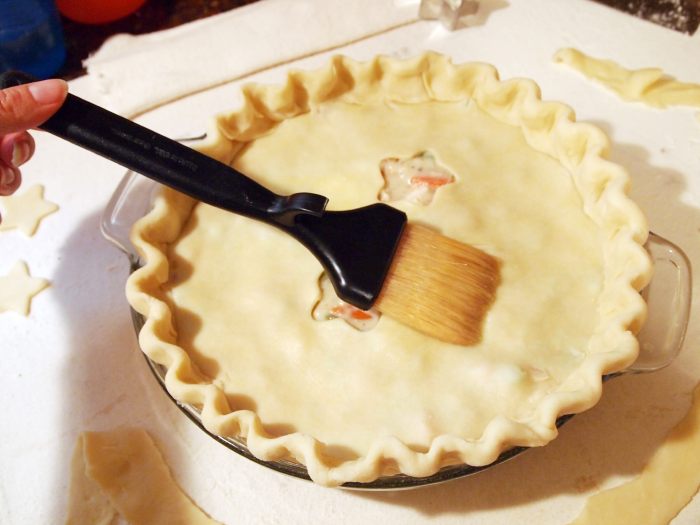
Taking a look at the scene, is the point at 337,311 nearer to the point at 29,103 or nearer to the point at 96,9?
the point at 29,103

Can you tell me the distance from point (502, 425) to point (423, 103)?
59 centimetres

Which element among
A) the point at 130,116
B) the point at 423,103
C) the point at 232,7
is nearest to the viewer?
the point at 423,103

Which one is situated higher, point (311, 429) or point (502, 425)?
point (502, 425)

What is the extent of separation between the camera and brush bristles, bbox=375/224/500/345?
0.84 meters

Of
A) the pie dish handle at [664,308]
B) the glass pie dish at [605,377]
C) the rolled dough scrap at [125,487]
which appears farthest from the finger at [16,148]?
the pie dish handle at [664,308]

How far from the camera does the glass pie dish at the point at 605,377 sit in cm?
81

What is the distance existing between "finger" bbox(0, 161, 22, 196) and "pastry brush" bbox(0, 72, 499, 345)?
0.72 feet

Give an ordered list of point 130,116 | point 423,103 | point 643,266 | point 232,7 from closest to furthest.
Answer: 1. point 643,266
2. point 423,103
3. point 130,116
4. point 232,7

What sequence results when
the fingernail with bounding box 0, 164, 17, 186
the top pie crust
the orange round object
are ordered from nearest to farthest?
the top pie crust → the fingernail with bounding box 0, 164, 17, 186 → the orange round object

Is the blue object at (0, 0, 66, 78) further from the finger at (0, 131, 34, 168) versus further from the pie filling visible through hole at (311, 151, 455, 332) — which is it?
the pie filling visible through hole at (311, 151, 455, 332)

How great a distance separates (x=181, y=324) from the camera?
92 cm

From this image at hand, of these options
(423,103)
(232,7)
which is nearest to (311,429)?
(423,103)

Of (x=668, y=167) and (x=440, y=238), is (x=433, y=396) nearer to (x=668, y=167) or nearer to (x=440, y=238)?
(x=440, y=238)

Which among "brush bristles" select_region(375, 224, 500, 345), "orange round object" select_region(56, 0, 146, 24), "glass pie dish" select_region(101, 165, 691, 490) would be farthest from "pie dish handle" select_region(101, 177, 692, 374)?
"orange round object" select_region(56, 0, 146, 24)
